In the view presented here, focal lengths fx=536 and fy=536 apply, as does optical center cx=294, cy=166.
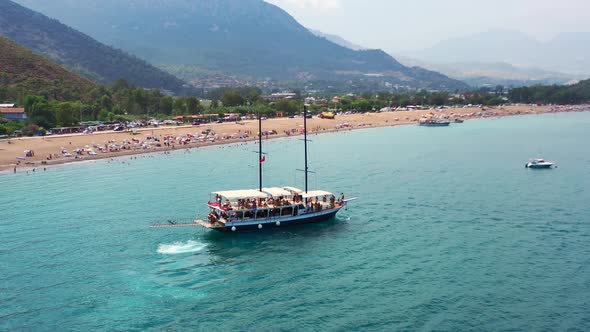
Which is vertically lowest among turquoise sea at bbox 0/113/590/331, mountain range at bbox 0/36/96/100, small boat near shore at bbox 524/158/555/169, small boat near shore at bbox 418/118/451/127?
turquoise sea at bbox 0/113/590/331

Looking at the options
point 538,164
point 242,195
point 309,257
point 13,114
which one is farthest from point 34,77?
point 309,257

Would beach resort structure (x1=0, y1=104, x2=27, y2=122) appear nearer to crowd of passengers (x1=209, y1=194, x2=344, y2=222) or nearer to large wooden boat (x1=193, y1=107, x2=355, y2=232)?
crowd of passengers (x1=209, y1=194, x2=344, y2=222)

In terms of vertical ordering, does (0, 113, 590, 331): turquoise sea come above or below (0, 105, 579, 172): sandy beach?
below

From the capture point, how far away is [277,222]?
1885 inches

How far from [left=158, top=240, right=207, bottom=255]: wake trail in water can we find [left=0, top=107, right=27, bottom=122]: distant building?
82994mm

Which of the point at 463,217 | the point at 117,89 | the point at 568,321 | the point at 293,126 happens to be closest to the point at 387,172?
the point at 463,217

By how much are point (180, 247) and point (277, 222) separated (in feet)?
30.0

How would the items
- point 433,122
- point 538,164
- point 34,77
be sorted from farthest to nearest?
point 433,122, point 34,77, point 538,164

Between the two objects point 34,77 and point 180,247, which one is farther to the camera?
point 34,77

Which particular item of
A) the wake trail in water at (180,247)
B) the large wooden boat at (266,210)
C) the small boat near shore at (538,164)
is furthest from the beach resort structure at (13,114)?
the small boat near shore at (538,164)

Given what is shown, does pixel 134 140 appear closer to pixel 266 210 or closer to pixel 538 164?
pixel 266 210

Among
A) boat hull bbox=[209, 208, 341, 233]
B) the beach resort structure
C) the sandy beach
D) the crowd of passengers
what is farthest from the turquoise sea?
the beach resort structure

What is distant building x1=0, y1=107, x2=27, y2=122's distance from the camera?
10950 cm

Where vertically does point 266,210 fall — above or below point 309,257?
above
